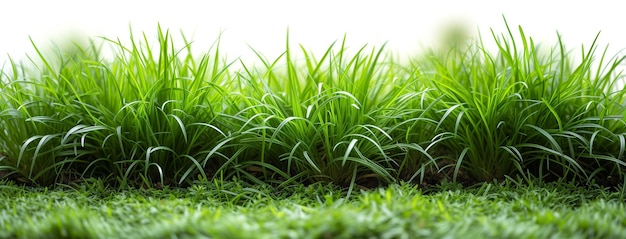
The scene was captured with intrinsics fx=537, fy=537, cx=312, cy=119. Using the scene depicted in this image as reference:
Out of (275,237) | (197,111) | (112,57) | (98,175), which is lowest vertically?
(98,175)

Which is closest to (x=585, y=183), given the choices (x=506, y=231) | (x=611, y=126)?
(x=611, y=126)

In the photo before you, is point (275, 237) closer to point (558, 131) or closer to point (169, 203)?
point (169, 203)

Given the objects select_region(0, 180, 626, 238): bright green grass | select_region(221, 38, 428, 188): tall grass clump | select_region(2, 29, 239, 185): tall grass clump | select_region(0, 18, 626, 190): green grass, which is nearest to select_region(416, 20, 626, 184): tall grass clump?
select_region(0, 18, 626, 190): green grass

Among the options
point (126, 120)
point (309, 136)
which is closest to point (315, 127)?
point (309, 136)

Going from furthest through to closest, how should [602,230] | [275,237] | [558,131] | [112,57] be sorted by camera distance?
[112,57] → [558,131] → [602,230] → [275,237]

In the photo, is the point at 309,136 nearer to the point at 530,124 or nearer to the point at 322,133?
the point at 322,133
